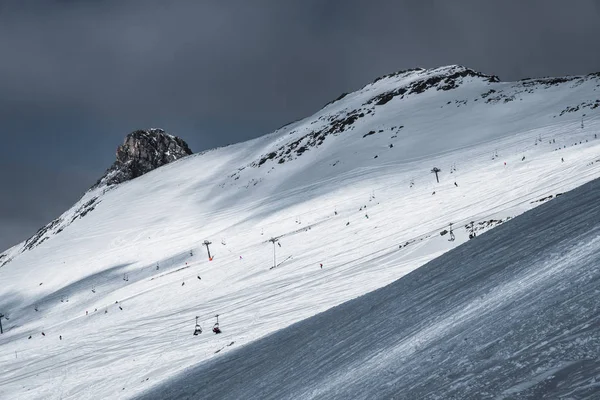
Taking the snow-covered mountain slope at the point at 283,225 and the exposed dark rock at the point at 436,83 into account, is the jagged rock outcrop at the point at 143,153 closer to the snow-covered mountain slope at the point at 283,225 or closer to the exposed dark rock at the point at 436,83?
the snow-covered mountain slope at the point at 283,225

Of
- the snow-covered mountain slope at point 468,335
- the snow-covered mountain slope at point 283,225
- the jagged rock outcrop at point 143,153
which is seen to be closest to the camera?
the snow-covered mountain slope at point 468,335

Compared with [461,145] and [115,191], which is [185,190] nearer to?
[115,191]

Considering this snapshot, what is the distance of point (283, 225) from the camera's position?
45688 millimetres

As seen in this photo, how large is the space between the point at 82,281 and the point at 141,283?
18.2m

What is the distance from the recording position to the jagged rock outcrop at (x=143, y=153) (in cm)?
17038

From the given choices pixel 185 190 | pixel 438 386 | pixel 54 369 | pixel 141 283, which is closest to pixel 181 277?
pixel 141 283

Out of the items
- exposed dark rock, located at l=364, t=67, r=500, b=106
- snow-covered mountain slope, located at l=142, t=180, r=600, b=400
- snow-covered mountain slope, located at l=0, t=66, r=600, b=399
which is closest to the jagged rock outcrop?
snow-covered mountain slope, located at l=0, t=66, r=600, b=399

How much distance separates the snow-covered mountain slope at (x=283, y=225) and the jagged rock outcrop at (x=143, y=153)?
6023 centimetres

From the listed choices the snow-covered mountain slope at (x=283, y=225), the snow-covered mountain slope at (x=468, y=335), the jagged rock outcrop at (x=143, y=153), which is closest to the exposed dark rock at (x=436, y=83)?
the snow-covered mountain slope at (x=283, y=225)

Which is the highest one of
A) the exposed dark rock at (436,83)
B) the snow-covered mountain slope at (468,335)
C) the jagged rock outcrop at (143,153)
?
the jagged rock outcrop at (143,153)

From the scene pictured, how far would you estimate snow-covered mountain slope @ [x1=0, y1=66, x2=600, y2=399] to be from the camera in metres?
19.7

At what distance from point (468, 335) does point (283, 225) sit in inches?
1585

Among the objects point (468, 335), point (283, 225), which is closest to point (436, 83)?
point (283, 225)

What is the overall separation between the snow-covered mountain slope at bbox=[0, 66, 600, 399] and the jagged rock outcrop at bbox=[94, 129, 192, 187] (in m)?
60.2
